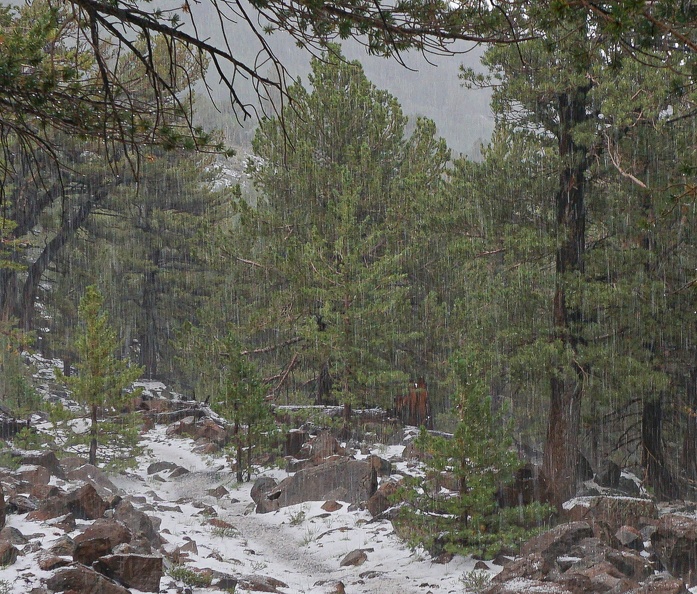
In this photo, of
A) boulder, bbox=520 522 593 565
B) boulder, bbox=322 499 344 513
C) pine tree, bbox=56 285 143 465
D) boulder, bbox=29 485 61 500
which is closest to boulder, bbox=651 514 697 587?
boulder, bbox=520 522 593 565

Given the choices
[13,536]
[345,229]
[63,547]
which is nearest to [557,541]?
[63,547]

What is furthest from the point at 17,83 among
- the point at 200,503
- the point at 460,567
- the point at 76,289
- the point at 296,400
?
the point at 76,289

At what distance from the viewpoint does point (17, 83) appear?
14.9 ft

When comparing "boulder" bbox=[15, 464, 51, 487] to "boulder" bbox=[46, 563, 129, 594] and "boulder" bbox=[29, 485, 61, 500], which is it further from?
"boulder" bbox=[46, 563, 129, 594]

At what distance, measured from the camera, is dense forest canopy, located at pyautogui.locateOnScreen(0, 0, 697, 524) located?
180 inches

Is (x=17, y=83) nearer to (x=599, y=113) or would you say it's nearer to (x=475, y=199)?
(x=475, y=199)

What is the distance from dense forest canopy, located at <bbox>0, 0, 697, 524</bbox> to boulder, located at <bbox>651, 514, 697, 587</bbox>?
2.48 m

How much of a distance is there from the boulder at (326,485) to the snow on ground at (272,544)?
0.28m

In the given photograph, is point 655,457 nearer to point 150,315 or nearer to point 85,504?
point 85,504

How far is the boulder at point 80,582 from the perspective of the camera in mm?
6203

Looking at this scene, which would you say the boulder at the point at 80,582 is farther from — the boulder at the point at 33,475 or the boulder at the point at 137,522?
the boulder at the point at 33,475

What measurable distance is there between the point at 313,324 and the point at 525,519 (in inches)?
312

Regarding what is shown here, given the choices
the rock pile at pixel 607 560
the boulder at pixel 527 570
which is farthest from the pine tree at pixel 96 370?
the boulder at pixel 527 570

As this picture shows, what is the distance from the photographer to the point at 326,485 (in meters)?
12.8
